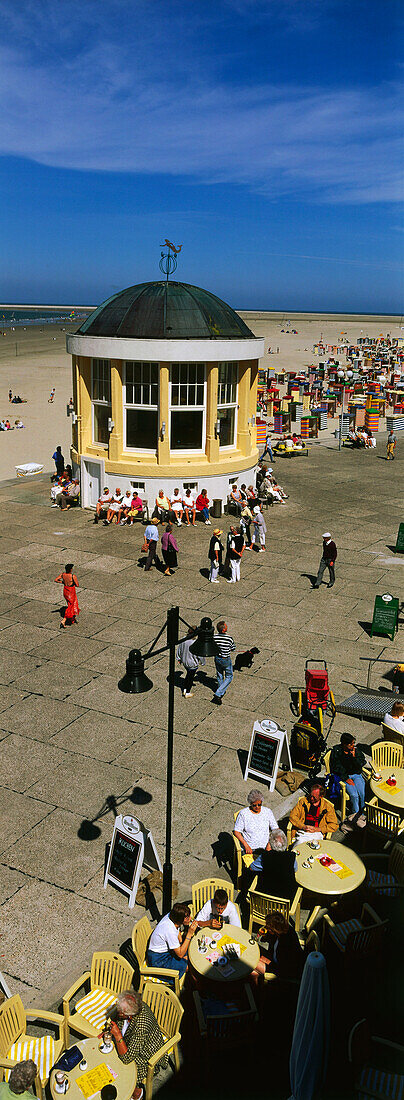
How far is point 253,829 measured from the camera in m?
7.59

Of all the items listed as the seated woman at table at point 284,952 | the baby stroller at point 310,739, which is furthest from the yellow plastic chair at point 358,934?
the baby stroller at point 310,739

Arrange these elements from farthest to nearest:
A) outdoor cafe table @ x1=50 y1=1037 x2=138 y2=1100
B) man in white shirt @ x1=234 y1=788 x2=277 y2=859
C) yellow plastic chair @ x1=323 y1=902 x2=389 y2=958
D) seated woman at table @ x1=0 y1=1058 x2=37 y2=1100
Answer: man in white shirt @ x1=234 y1=788 x2=277 y2=859 < yellow plastic chair @ x1=323 y1=902 x2=389 y2=958 < outdoor cafe table @ x1=50 y1=1037 x2=138 y2=1100 < seated woman at table @ x1=0 y1=1058 x2=37 y2=1100

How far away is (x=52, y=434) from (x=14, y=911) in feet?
106

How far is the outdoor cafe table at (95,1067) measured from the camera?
16.4ft

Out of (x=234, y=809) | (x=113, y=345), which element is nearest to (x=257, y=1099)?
(x=234, y=809)

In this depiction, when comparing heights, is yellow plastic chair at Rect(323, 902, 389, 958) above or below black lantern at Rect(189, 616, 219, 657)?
below

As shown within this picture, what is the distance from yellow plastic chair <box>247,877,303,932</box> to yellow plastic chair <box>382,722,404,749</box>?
3.10 metres

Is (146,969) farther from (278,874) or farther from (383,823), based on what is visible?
(383,823)

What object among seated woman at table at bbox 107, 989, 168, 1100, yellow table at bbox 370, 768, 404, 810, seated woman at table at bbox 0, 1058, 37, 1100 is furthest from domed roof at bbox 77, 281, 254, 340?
seated woman at table at bbox 0, 1058, 37, 1100

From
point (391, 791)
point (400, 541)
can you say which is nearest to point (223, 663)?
point (391, 791)

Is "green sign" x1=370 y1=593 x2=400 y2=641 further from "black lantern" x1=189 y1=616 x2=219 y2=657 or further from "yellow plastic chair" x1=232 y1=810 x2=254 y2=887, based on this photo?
"yellow plastic chair" x1=232 y1=810 x2=254 y2=887

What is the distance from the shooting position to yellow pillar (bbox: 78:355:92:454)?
22359 mm

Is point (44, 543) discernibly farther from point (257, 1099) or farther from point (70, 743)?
point (257, 1099)

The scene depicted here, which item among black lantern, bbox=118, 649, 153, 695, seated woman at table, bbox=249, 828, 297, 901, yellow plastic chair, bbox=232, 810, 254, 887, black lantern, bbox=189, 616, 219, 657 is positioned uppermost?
black lantern, bbox=118, 649, 153, 695
